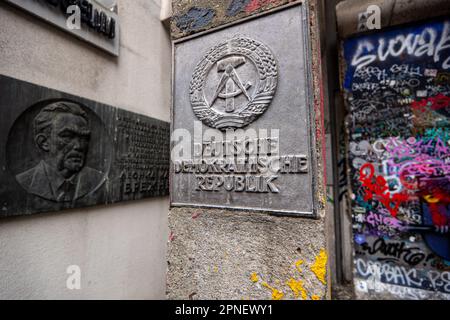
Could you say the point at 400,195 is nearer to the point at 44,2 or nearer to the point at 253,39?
the point at 253,39

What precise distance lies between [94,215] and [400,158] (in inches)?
134

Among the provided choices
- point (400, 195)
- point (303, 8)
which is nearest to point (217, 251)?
point (303, 8)

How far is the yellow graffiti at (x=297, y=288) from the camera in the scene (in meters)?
1.18

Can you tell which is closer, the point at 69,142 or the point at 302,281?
the point at 302,281

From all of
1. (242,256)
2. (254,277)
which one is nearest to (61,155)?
(242,256)

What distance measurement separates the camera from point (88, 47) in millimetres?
1966

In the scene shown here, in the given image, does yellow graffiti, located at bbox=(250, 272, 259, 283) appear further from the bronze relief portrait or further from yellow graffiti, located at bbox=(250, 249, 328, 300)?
the bronze relief portrait

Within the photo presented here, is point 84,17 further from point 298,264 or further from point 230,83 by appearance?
point 298,264

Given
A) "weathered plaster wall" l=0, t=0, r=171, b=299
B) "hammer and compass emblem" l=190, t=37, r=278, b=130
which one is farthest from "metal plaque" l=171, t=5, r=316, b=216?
"weathered plaster wall" l=0, t=0, r=171, b=299

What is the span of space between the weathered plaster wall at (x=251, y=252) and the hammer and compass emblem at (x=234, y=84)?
0.24 m

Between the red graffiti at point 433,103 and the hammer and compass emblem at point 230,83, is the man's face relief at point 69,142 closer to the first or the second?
the hammer and compass emblem at point 230,83

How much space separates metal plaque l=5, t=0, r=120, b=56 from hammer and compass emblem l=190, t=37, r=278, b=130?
116 cm

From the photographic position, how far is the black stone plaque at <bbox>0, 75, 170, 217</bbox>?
4.77 feet

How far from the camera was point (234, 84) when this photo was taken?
1405 millimetres
